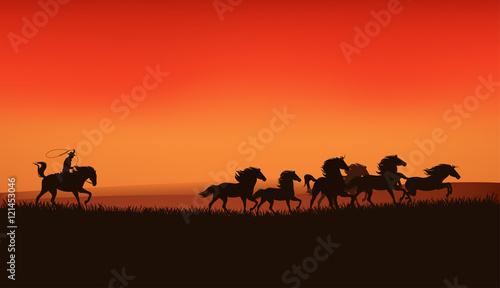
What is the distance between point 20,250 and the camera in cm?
1051

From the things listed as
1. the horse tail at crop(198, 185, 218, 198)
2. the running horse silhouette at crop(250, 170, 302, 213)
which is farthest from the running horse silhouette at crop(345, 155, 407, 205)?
the horse tail at crop(198, 185, 218, 198)

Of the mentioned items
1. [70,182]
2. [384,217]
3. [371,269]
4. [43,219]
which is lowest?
[371,269]

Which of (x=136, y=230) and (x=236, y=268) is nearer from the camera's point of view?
(x=236, y=268)

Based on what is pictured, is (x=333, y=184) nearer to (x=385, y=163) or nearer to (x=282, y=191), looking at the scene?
(x=282, y=191)

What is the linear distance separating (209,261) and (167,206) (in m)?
3.47

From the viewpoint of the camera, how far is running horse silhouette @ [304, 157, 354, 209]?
43.7ft

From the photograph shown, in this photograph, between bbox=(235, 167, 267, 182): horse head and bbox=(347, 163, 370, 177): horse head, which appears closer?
bbox=(235, 167, 267, 182): horse head

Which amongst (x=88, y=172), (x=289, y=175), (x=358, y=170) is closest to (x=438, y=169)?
(x=358, y=170)

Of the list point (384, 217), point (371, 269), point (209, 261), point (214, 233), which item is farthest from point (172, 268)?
point (384, 217)

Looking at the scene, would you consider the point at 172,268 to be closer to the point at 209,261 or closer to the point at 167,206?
the point at 209,261

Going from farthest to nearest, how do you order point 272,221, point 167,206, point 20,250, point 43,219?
point 167,206 < point 43,219 < point 272,221 < point 20,250

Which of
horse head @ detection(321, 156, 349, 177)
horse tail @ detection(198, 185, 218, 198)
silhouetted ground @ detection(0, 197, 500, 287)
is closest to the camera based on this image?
silhouetted ground @ detection(0, 197, 500, 287)

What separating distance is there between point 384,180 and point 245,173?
3.55 metres

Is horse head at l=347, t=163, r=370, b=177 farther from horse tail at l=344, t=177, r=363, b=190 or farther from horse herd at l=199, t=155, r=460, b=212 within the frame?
horse tail at l=344, t=177, r=363, b=190
